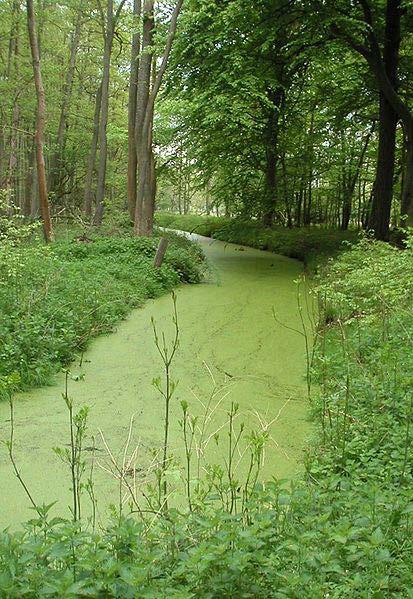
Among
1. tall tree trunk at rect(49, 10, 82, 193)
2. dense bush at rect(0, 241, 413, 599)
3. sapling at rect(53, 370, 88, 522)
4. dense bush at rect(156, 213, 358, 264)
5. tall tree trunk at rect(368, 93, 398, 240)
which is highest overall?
tall tree trunk at rect(49, 10, 82, 193)

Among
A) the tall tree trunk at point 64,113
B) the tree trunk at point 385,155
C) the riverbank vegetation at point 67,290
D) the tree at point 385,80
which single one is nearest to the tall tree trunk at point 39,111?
the riverbank vegetation at point 67,290

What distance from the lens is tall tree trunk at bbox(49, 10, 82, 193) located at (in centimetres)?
1911

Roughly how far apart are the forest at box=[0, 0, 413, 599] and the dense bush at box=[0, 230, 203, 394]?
36 mm

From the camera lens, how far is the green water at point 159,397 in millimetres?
3504

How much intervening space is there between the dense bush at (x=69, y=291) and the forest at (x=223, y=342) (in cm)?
4

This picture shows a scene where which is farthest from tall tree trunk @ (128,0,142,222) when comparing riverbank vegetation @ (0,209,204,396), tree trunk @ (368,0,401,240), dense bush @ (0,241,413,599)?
dense bush @ (0,241,413,599)

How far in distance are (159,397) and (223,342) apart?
1812 millimetres

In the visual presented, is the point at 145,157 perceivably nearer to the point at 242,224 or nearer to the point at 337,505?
the point at 242,224

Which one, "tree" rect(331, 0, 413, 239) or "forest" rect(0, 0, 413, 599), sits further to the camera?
"tree" rect(331, 0, 413, 239)

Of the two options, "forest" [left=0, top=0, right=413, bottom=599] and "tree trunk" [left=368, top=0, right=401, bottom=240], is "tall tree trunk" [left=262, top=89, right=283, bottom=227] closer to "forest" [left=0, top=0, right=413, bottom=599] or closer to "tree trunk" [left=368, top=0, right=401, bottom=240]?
"forest" [left=0, top=0, right=413, bottom=599]

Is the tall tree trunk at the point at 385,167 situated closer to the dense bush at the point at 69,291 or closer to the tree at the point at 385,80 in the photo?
the tree at the point at 385,80

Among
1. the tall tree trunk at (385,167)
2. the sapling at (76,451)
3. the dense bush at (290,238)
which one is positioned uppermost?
the tall tree trunk at (385,167)

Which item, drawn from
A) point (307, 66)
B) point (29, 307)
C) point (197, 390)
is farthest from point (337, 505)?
point (307, 66)

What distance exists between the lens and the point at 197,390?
501cm
